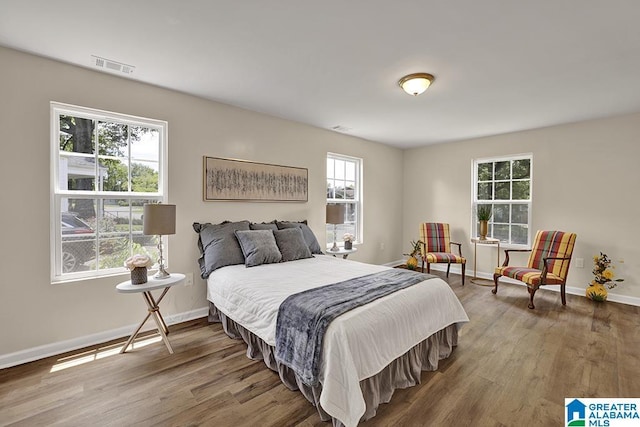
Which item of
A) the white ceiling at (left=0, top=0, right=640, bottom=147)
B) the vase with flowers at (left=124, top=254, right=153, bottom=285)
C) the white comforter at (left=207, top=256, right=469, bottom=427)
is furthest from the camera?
the vase with flowers at (left=124, top=254, right=153, bottom=285)

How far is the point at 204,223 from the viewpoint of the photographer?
11.2ft

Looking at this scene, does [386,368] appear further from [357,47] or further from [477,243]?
[477,243]

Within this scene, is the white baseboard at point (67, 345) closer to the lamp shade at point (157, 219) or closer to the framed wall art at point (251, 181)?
Result: the lamp shade at point (157, 219)

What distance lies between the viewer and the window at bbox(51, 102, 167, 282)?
2.62m

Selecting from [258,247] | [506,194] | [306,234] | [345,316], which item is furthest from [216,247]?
[506,194]

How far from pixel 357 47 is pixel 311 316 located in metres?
2.08

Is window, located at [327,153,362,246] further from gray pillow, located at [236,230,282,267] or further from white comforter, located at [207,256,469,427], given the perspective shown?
white comforter, located at [207,256,469,427]

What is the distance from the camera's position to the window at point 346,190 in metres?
4.99

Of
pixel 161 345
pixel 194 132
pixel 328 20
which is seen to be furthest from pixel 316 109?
pixel 161 345

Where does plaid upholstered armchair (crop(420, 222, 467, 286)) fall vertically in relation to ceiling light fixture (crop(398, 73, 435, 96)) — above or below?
below

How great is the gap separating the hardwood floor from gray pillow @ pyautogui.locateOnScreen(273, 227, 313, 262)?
1.08m

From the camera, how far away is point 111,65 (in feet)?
8.52

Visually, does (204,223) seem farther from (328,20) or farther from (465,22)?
(465,22)

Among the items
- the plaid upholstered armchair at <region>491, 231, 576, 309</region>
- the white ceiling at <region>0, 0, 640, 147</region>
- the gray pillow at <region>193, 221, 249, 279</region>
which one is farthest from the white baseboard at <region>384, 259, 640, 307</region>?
the gray pillow at <region>193, 221, 249, 279</region>
